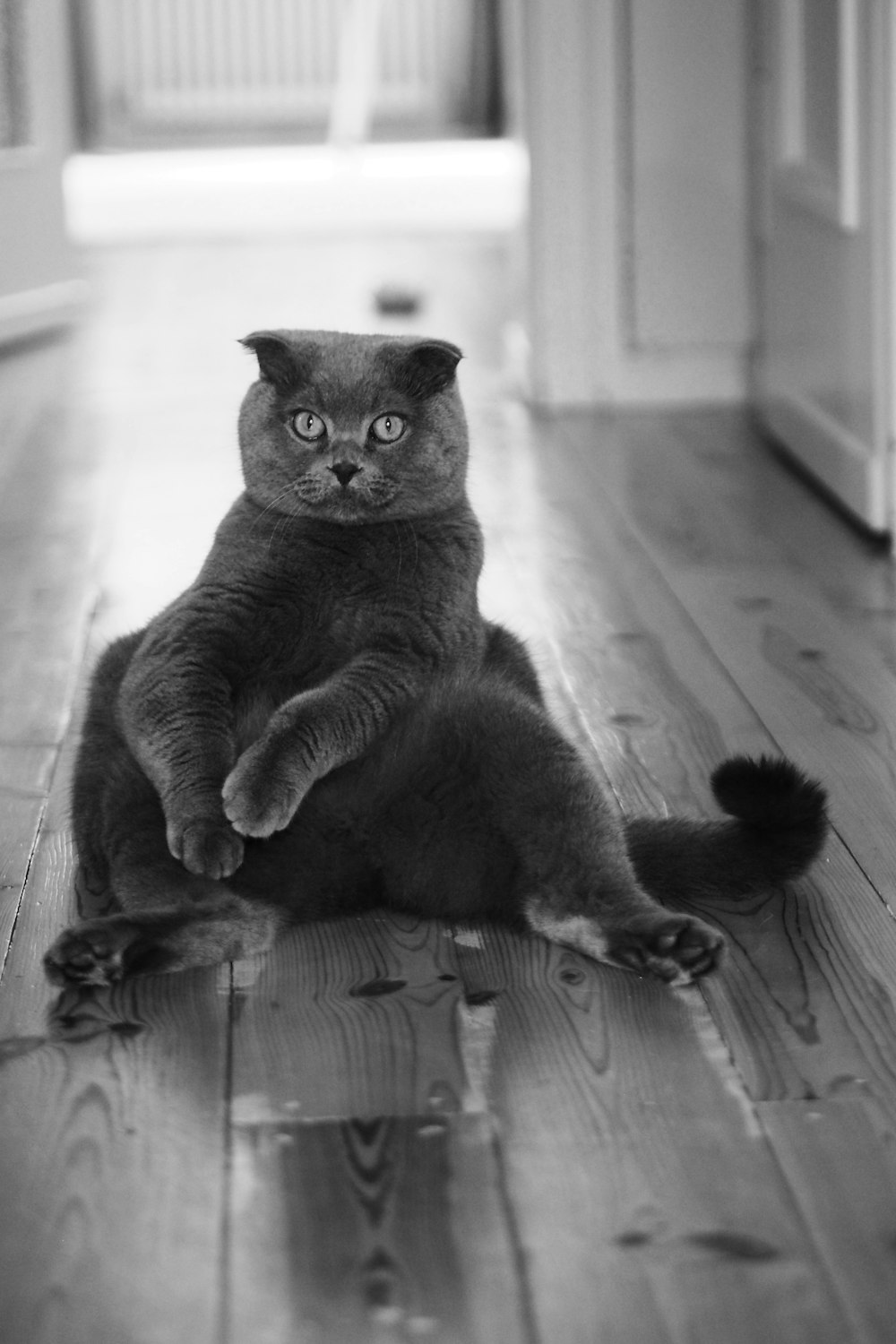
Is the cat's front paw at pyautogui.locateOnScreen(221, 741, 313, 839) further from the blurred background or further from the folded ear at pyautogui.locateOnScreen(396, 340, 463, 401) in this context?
the blurred background

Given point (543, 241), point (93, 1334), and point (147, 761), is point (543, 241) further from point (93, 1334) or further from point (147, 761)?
point (93, 1334)

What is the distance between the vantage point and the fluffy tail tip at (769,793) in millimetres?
1533

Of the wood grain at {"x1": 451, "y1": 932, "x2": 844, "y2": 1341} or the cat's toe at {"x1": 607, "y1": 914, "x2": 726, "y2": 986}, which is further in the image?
the cat's toe at {"x1": 607, "y1": 914, "x2": 726, "y2": 986}

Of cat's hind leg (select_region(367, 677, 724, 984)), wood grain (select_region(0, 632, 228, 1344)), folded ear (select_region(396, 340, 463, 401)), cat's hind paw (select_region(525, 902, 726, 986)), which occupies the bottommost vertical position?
wood grain (select_region(0, 632, 228, 1344))

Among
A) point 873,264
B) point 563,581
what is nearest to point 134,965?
point 563,581

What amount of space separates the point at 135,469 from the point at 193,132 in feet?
16.9

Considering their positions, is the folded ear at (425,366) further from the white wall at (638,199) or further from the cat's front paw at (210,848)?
the white wall at (638,199)

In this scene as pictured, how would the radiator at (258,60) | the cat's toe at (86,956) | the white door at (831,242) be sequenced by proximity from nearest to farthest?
the cat's toe at (86,956) → the white door at (831,242) → the radiator at (258,60)

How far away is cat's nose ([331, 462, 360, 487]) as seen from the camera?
159 cm

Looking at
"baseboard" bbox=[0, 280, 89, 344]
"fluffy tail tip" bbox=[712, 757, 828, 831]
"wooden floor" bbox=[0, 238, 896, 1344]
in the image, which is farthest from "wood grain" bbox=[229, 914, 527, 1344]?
"baseboard" bbox=[0, 280, 89, 344]

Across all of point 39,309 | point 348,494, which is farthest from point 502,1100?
point 39,309

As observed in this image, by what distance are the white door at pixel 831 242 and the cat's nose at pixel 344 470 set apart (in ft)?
4.89

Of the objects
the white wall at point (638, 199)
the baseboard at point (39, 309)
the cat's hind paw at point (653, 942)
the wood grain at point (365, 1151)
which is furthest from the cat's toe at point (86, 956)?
the baseboard at point (39, 309)

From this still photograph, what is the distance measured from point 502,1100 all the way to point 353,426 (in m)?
0.61
